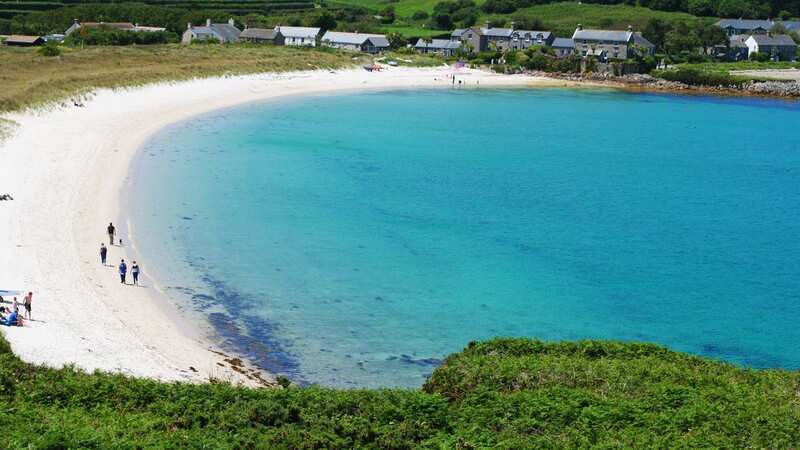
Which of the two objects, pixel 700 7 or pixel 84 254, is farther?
pixel 700 7

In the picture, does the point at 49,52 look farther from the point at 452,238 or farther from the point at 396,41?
the point at 396,41

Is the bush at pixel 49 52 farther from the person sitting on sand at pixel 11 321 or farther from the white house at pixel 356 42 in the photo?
the person sitting on sand at pixel 11 321

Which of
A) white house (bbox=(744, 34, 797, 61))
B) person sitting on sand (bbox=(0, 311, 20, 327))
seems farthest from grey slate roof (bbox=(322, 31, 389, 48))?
person sitting on sand (bbox=(0, 311, 20, 327))

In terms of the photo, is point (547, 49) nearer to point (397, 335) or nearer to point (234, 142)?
point (234, 142)

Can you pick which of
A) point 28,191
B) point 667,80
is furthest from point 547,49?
point 28,191

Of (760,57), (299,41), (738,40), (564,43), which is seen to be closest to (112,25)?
(299,41)

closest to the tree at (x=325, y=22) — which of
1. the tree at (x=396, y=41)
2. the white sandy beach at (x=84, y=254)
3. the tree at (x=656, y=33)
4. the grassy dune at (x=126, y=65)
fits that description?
the tree at (x=396, y=41)

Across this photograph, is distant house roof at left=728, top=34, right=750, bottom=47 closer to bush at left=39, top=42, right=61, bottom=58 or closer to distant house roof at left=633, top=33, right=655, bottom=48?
distant house roof at left=633, top=33, right=655, bottom=48
